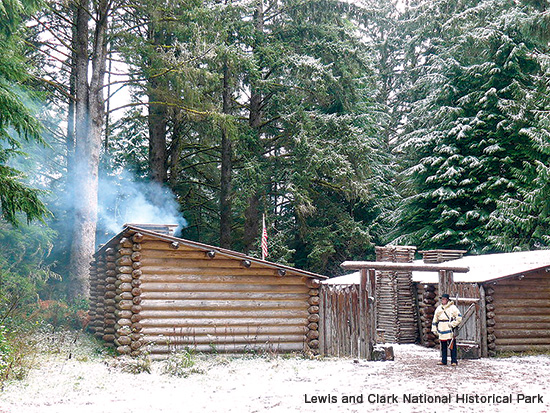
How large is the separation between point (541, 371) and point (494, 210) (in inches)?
537

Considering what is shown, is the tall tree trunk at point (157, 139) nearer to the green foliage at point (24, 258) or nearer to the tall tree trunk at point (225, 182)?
the tall tree trunk at point (225, 182)

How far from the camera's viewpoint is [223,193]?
28.4m

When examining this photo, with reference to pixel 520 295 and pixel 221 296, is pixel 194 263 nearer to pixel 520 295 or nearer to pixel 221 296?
pixel 221 296

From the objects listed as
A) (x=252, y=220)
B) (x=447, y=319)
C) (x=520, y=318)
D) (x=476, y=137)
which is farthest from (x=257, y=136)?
(x=447, y=319)

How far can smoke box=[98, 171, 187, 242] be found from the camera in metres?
27.2

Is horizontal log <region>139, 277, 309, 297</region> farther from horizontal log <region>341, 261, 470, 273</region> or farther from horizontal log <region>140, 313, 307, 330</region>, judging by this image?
horizontal log <region>341, 261, 470, 273</region>

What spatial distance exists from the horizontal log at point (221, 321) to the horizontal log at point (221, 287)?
717 mm

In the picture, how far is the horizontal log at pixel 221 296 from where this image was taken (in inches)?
608

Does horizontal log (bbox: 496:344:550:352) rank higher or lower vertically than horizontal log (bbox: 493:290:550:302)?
lower

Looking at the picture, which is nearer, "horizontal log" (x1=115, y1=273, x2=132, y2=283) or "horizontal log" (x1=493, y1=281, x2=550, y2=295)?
"horizontal log" (x1=115, y1=273, x2=132, y2=283)

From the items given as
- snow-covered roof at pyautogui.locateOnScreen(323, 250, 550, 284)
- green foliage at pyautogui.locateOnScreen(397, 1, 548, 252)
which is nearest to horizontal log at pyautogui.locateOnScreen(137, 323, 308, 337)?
snow-covered roof at pyautogui.locateOnScreen(323, 250, 550, 284)

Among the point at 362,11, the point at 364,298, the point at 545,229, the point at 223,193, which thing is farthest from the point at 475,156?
the point at 364,298

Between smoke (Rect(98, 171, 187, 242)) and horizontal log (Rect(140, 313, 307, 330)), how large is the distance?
10.5 meters

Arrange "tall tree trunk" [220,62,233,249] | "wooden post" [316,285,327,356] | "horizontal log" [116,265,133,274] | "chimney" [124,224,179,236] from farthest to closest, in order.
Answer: "tall tree trunk" [220,62,233,249] → "chimney" [124,224,179,236] → "wooden post" [316,285,327,356] → "horizontal log" [116,265,133,274]
